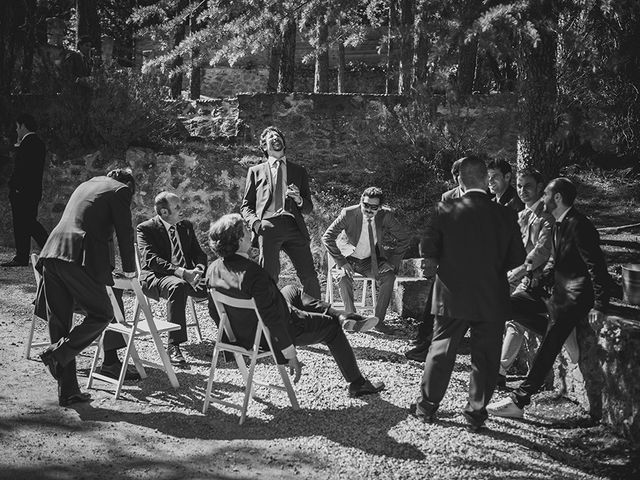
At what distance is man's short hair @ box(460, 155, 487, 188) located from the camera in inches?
200

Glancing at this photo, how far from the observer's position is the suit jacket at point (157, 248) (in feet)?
22.5

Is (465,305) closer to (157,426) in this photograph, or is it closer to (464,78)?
(157,426)

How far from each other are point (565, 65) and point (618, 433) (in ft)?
12.1

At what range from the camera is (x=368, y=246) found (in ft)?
25.6

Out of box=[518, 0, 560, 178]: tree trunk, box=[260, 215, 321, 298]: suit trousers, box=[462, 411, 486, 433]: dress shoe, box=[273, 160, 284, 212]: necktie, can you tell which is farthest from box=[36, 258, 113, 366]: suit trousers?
box=[518, 0, 560, 178]: tree trunk

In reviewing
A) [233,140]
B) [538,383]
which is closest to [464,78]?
[233,140]

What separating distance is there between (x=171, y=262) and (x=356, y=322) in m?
2.03

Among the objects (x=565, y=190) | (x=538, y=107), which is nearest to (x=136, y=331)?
(x=565, y=190)

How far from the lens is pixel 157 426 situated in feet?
16.6

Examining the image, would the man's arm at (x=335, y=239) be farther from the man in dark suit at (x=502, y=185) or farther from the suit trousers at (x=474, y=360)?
the suit trousers at (x=474, y=360)

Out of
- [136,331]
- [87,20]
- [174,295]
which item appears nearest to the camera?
[136,331]

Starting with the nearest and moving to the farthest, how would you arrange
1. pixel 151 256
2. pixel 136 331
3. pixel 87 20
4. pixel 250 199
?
1. pixel 136 331
2. pixel 151 256
3. pixel 250 199
4. pixel 87 20

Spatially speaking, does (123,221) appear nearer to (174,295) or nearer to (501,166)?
(174,295)

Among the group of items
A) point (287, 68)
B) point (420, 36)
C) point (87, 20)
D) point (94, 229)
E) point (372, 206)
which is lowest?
point (94, 229)
